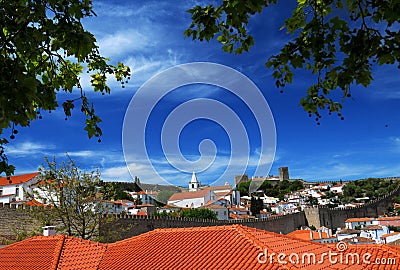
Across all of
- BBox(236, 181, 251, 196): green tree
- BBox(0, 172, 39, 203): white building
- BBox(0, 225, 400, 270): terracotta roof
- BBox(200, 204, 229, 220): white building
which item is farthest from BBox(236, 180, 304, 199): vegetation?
BBox(0, 225, 400, 270): terracotta roof

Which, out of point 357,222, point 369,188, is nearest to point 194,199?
point 357,222

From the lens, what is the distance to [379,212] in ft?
276

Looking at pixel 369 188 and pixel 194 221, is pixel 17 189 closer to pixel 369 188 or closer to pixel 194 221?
pixel 194 221

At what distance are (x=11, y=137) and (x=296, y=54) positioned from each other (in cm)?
262

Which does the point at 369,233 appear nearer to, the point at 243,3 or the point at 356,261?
the point at 356,261

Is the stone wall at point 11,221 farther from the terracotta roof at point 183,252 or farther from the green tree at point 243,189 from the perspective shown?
the green tree at point 243,189

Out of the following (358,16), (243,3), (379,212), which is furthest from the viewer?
(379,212)

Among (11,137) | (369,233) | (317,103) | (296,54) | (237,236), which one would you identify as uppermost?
→ (296,54)

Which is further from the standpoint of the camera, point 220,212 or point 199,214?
point 220,212

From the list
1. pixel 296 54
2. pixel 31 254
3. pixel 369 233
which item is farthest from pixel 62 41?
pixel 369 233

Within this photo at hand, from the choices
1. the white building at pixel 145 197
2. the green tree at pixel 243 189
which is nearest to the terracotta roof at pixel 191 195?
the white building at pixel 145 197

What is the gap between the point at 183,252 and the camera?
10219 mm

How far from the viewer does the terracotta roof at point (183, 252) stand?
31.0 ft

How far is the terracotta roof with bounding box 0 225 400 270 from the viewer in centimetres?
946
